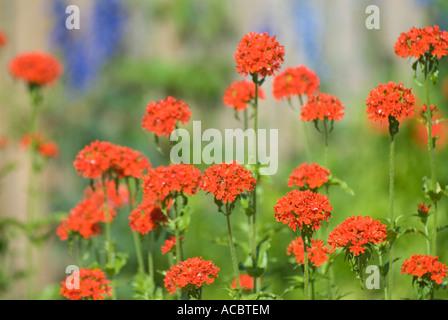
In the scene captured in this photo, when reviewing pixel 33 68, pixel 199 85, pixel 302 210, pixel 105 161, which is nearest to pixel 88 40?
pixel 199 85

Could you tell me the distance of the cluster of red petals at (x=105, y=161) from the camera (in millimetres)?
1663

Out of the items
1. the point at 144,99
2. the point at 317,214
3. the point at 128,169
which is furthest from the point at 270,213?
the point at 317,214

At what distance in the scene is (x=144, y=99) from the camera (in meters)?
4.96

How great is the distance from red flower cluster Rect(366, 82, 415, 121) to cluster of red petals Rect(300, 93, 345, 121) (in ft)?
0.61

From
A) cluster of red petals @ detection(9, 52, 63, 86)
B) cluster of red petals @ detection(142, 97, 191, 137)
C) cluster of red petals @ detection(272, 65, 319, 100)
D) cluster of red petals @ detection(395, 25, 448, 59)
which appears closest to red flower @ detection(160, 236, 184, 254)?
cluster of red petals @ detection(142, 97, 191, 137)

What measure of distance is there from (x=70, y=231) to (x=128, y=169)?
0.32 metres

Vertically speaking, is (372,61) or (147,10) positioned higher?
(147,10)

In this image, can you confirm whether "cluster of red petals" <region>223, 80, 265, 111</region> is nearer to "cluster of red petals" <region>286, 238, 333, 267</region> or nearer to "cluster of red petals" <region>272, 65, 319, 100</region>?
"cluster of red petals" <region>272, 65, 319, 100</region>

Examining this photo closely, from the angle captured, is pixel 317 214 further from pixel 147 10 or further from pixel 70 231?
pixel 147 10

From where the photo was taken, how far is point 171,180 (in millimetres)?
1506

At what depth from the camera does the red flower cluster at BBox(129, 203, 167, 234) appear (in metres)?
1.70

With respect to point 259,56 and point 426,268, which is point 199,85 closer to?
point 259,56

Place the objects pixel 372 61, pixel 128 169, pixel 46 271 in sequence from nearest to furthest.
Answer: pixel 128 169
pixel 46 271
pixel 372 61
